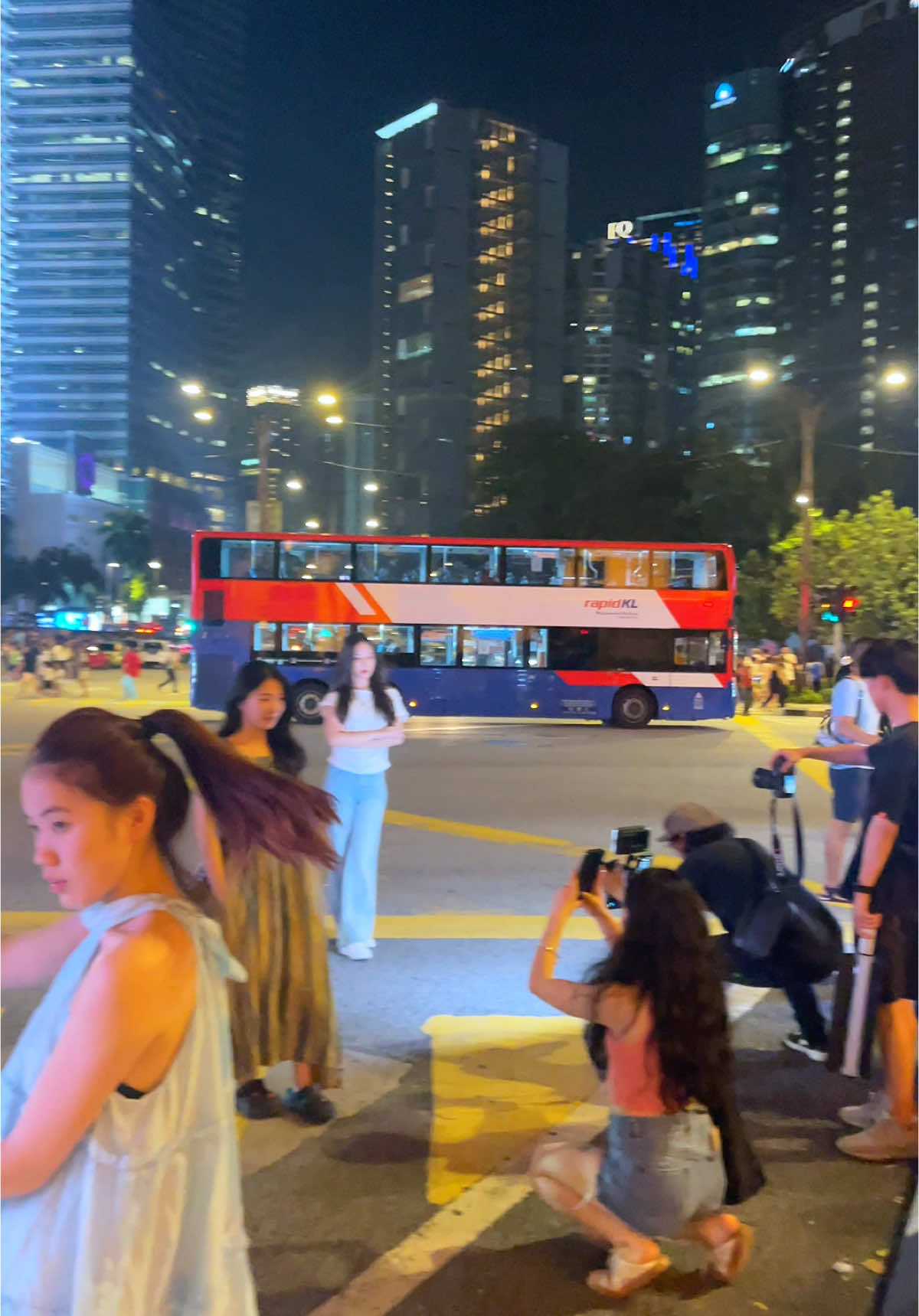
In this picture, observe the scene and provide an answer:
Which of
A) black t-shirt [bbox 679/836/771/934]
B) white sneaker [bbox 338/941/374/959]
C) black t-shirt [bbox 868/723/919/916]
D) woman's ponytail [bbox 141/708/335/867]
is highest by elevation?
woman's ponytail [bbox 141/708/335/867]

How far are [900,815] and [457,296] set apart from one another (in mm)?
40617

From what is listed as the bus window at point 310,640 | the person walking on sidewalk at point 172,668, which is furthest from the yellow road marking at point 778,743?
the person walking on sidewalk at point 172,668

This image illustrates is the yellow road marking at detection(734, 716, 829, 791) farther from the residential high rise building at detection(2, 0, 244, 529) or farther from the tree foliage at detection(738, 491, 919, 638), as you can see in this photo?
the residential high rise building at detection(2, 0, 244, 529)

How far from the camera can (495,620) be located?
61.5ft

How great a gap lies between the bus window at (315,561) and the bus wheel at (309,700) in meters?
1.95

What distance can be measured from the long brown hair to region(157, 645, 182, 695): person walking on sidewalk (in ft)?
73.7

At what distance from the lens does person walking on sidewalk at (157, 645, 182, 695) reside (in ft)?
79.4

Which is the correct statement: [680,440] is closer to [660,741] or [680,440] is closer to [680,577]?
[680,577]

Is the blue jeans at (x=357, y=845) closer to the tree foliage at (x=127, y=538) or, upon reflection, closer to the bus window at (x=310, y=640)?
the bus window at (x=310, y=640)

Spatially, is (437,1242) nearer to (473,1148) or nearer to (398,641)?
(473,1148)

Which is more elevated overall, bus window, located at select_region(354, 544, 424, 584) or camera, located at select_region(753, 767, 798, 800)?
bus window, located at select_region(354, 544, 424, 584)

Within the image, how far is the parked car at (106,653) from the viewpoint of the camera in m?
27.3

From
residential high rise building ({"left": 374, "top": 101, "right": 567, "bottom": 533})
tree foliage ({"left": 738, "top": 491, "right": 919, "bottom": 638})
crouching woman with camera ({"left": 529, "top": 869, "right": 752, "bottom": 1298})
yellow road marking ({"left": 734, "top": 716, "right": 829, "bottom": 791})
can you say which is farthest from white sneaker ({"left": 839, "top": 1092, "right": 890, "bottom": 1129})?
tree foliage ({"left": 738, "top": 491, "right": 919, "bottom": 638})

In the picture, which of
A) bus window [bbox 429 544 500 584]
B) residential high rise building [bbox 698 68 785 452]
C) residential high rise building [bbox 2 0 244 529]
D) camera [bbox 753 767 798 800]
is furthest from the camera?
bus window [bbox 429 544 500 584]
